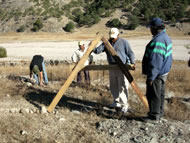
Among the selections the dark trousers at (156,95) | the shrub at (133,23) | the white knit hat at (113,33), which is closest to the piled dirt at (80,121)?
the dark trousers at (156,95)

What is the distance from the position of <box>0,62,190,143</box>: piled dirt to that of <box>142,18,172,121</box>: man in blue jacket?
15.5 inches

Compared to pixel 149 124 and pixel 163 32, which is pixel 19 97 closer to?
pixel 149 124

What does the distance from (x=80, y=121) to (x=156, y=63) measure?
1.84 m

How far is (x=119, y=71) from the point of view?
5.43 metres

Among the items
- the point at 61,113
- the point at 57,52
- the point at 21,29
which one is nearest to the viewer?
the point at 61,113

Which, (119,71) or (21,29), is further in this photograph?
(21,29)

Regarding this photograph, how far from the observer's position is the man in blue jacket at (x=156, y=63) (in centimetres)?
424

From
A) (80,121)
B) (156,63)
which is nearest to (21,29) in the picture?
(80,121)

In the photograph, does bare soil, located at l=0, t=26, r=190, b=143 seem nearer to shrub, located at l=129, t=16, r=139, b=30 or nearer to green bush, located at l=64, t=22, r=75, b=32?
shrub, located at l=129, t=16, r=139, b=30

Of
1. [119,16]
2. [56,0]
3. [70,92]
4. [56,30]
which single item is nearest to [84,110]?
[70,92]

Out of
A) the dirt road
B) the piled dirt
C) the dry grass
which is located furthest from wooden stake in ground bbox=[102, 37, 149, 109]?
the dirt road

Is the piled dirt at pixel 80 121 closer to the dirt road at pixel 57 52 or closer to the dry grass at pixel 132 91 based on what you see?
the dry grass at pixel 132 91

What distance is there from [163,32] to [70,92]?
3.60 metres

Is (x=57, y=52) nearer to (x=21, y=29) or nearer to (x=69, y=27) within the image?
(x=69, y=27)
